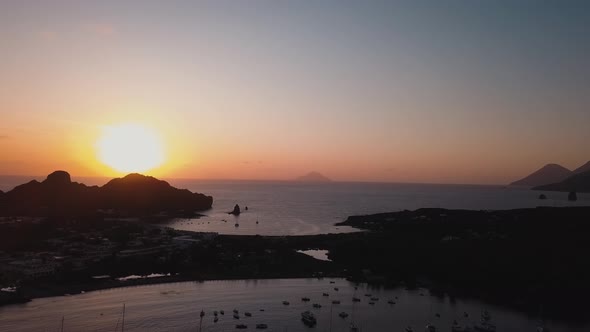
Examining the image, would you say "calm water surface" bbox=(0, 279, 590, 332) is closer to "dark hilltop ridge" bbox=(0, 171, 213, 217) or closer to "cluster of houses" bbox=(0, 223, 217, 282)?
"cluster of houses" bbox=(0, 223, 217, 282)

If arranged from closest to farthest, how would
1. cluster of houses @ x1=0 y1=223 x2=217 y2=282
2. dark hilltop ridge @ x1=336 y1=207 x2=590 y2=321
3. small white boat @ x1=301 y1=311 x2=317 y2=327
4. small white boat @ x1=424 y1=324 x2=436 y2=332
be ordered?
small white boat @ x1=424 y1=324 x2=436 y2=332
small white boat @ x1=301 y1=311 x2=317 y2=327
dark hilltop ridge @ x1=336 y1=207 x2=590 y2=321
cluster of houses @ x1=0 y1=223 x2=217 y2=282

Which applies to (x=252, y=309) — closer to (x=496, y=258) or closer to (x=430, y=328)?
(x=430, y=328)

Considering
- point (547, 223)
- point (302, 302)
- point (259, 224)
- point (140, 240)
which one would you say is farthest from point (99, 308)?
point (547, 223)

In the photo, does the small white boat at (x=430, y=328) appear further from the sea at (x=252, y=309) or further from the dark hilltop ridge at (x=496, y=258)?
the dark hilltop ridge at (x=496, y=258)

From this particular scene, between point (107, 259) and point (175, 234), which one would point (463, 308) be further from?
point (175, 234)

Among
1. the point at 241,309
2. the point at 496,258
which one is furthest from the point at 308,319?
the point at 496,258

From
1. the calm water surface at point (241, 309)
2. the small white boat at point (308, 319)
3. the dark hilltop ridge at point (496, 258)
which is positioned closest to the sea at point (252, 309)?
the calm water surface at point (241, 309)

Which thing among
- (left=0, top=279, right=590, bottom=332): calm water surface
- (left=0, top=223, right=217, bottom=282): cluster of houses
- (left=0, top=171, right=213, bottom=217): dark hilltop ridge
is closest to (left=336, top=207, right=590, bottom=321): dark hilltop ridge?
(left=0, top=279, right=590, bottom=332): calm water surface
